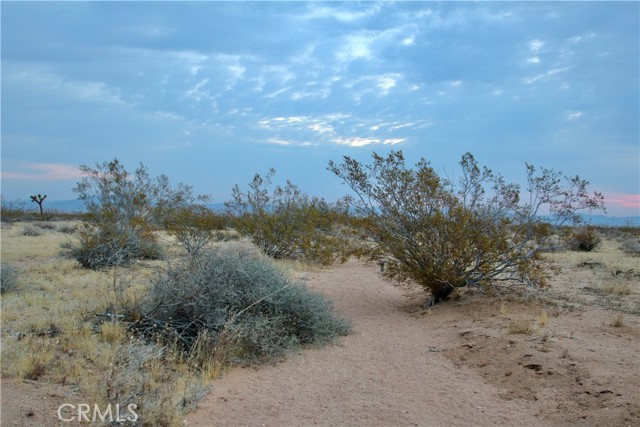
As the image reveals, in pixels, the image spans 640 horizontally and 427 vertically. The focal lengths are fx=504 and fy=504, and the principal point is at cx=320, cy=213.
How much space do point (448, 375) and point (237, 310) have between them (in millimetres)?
3086

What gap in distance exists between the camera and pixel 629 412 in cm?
462

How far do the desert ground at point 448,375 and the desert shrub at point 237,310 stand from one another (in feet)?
1.15

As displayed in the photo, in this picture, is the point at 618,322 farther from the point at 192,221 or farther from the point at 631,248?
the point at 631,248

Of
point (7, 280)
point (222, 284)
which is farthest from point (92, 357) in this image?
point (7, 280)

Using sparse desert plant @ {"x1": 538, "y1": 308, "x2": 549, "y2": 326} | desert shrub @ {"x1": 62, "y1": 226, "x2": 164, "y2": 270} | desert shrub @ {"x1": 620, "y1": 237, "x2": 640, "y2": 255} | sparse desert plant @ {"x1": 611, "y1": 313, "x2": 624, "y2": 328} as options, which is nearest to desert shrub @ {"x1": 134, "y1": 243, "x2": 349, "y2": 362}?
sparse desert plant @ {"x1": 538, "y1": 308, "x2": 549, "y2": 326}

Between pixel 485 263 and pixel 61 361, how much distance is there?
298 inches

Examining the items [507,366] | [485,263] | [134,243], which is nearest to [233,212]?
[134,243]

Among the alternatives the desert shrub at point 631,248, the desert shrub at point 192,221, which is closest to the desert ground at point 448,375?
the desert shrub at point 192,221

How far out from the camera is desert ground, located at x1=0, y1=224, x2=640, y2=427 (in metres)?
4.95

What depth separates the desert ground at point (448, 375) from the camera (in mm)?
4949

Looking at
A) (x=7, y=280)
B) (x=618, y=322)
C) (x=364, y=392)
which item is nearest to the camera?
(x=364, y=392)

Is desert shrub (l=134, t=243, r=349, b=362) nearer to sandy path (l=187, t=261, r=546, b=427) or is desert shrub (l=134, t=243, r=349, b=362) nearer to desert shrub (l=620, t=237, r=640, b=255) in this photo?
sandy path (l=187, t=261, r=546, b=427)

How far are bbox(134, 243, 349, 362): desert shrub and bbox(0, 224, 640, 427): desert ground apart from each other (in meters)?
0.35

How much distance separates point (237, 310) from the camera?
7.41m
